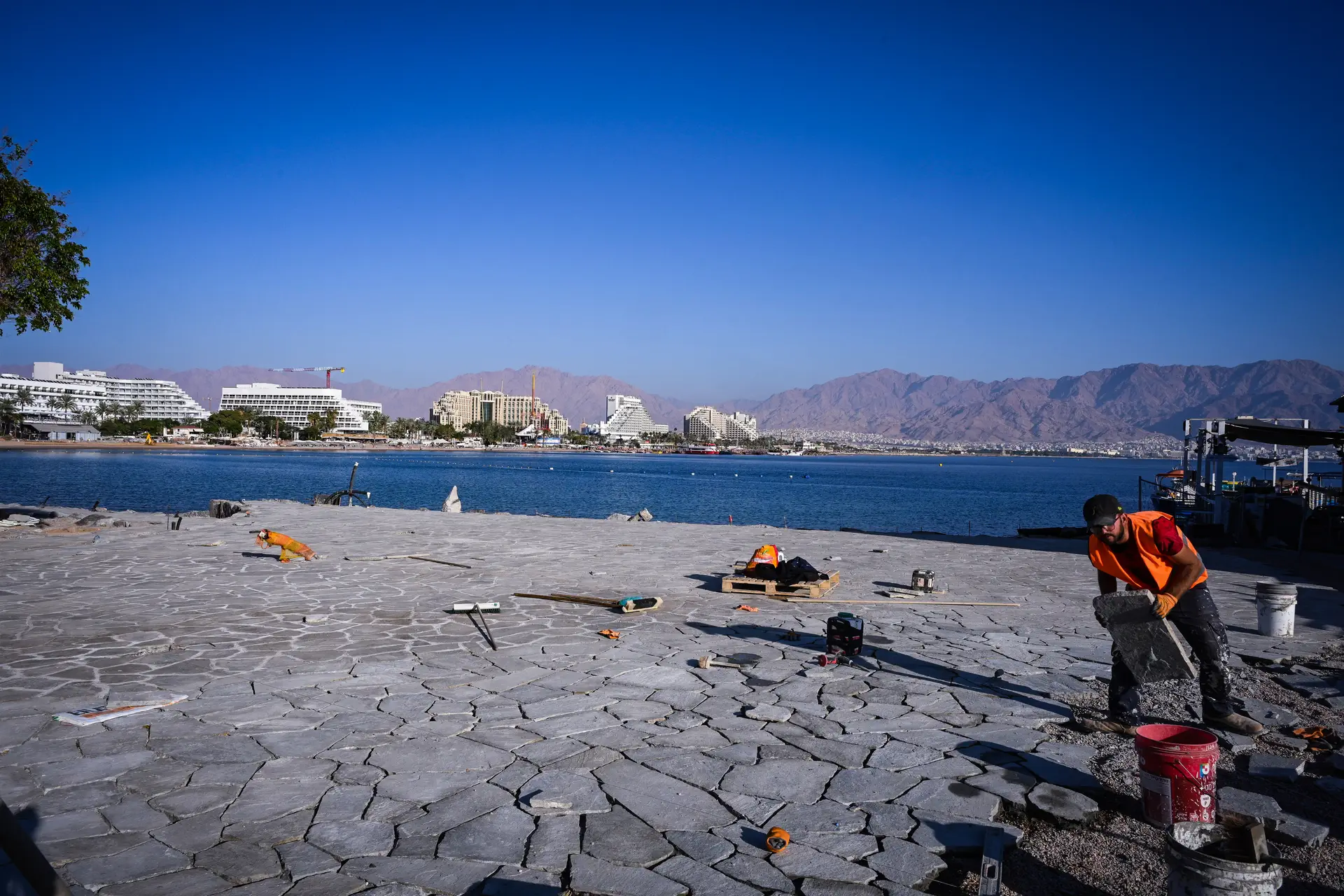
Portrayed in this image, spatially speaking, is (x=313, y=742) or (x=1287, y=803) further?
(x=313, y=742)

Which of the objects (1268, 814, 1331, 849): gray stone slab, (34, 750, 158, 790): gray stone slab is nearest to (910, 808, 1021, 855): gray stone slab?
(1268, 814, 1331, 849): gray stone slab

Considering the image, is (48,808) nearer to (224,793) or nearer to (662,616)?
(224,793)

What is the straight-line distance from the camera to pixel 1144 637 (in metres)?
4.90

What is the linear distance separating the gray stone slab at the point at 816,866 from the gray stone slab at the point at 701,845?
0.22m

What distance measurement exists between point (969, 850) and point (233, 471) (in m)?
83.6

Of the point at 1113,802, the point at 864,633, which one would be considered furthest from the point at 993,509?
the point at 1113,802

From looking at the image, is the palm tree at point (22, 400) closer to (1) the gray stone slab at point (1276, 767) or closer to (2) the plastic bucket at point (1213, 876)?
(1) the gray stone slab at point (1276, 767)

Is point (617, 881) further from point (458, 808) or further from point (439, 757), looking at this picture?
point (439, 757)

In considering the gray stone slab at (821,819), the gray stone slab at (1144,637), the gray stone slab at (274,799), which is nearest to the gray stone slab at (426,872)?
the gray stone slab at (274,799)

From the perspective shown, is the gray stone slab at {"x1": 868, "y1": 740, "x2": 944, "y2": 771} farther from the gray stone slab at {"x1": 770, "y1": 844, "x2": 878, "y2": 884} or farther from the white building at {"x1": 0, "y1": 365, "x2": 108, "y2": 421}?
the white building at {"x1": 0, "y1": 365, "x2": 108, "y2": 421}

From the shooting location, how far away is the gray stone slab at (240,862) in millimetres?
3299

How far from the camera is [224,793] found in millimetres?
4059

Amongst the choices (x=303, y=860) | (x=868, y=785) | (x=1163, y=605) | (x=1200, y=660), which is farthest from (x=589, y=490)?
(x=303, y=860)

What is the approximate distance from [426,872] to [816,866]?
5.42 ft
